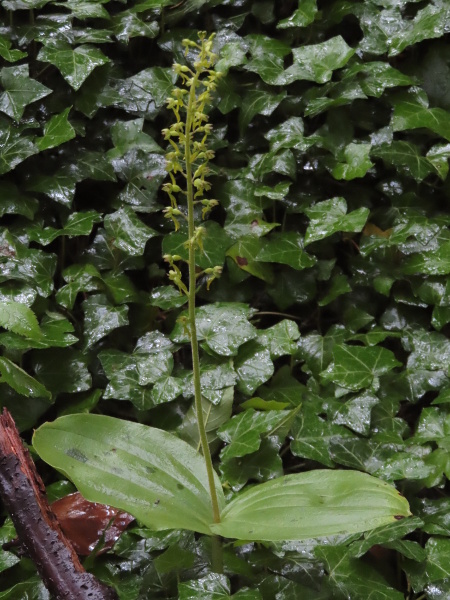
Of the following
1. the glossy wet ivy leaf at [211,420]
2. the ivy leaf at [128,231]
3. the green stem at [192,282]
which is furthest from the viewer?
the ivy leaf at [128,231]

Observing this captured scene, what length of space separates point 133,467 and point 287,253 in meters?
0.90

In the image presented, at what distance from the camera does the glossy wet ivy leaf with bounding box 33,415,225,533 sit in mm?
1344

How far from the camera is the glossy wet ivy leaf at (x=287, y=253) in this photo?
2076 mm

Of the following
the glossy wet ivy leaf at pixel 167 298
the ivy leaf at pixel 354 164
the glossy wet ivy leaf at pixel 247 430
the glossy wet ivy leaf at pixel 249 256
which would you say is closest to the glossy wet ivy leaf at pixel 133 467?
the glossy wet ivy leaf at pixel 247 430

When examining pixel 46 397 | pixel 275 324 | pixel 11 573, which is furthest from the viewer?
pixel 275 324

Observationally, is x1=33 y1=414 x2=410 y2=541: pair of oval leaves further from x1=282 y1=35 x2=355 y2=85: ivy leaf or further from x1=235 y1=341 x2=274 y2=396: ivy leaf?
x1=282 y1=35 x2=355 y2=85: ivy leaf

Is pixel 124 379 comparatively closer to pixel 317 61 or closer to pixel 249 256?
pixel 249 256

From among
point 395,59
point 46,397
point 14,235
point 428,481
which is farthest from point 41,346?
point 395,59

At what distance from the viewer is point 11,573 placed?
1.61 m

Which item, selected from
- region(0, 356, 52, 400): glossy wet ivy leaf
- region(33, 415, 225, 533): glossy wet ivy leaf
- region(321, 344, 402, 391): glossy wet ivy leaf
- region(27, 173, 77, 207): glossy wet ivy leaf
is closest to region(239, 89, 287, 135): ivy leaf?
region(27, 173, 77, 207): glossy wet ivy leaf

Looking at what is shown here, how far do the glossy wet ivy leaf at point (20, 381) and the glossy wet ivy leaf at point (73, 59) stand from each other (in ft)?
2.69

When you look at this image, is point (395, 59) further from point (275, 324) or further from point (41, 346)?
point (41, 346)

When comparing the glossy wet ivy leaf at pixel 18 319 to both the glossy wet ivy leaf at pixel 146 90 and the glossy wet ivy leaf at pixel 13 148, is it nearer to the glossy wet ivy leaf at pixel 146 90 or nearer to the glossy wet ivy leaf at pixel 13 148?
the glossy wet ivy leaf at pixel 13 148

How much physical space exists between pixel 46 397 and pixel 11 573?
43 cm
